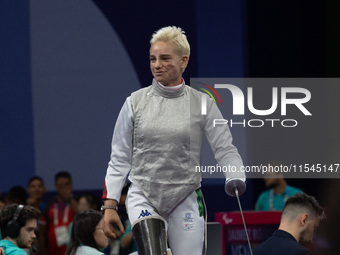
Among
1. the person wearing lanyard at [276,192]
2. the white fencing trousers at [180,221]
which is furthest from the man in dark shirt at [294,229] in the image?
the person wearing lanyard at [276,192]

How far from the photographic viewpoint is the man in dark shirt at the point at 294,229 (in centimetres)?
301

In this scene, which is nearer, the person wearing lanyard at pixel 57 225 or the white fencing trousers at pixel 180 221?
the white fencing trousers at pixel 180 221

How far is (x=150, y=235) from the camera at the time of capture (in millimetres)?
2635

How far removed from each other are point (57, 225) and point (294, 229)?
10.4ft

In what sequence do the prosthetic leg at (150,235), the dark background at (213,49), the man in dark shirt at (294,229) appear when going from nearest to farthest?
1. the prosthetic leg at (150,235)
2. the man in dark shirt at (294,229)
3. the dark background at (213,49)

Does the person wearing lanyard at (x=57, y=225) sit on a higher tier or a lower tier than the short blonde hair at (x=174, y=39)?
lower

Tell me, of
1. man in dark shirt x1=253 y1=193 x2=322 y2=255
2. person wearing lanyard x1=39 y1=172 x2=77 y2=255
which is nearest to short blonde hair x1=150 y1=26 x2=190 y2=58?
man in dark shirt x1=253 y1=193 x2=322 y2=255

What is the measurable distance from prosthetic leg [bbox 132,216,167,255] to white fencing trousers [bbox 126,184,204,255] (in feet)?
0.14

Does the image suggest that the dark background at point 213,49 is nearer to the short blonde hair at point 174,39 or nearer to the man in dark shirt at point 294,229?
the man in dark shirt at point 294,229

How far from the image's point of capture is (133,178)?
2.83 meters

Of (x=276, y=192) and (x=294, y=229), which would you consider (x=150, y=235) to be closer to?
(x=294, y=229)

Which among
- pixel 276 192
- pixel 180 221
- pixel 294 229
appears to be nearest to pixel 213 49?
pixel 276 192

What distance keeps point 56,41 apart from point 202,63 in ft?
7.07

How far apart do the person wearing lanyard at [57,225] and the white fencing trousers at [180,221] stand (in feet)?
9.87
